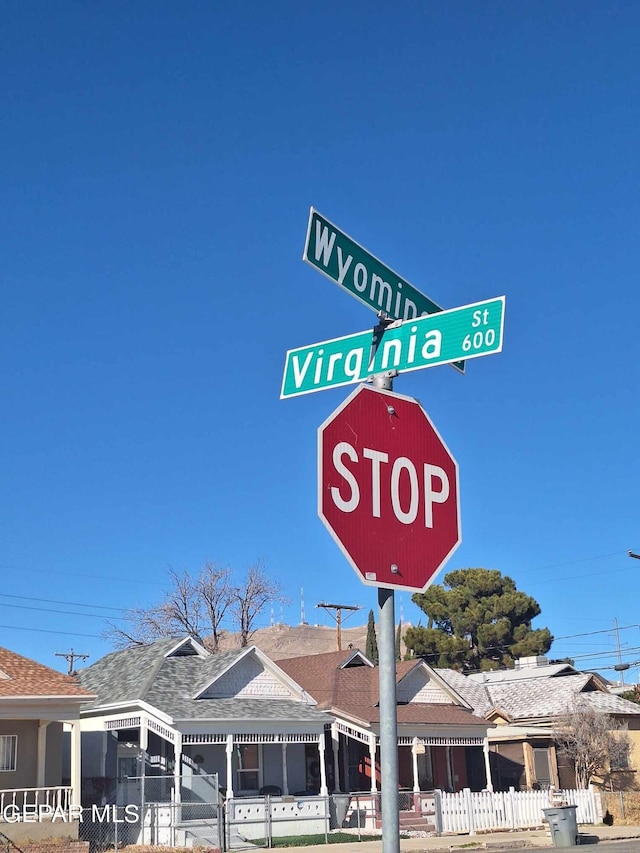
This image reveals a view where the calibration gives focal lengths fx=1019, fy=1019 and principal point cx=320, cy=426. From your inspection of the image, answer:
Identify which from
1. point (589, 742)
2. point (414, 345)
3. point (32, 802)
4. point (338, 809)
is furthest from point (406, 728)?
point (414, 345)

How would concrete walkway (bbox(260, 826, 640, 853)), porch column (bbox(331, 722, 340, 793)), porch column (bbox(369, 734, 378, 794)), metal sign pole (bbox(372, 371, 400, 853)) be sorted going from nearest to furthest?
metal sign pole (bbox(372, 371, 400, 853)) < concrete walkway (bbox(260, 826, 640, 853)) < porch column (bbox(369, 734, 378, 794)) < porch column (bbox(331, 722, 340, 793))

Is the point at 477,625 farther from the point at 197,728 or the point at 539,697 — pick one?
the point at 197,728

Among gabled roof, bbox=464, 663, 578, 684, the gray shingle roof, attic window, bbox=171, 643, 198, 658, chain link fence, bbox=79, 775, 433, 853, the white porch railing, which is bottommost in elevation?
chain link fence, bbox=79, 775, 433, 853

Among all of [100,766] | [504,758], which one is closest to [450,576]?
[504,758]

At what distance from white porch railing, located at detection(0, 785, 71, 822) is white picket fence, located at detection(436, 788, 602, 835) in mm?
11691

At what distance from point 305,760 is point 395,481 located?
33981 millimetres

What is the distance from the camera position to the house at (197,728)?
30922 millimetres

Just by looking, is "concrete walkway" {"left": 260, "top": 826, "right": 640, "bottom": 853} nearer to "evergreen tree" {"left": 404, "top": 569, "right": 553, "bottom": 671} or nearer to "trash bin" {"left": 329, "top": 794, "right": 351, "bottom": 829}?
"trash bin" {"left": 329, "top": 794, "right": 351, "bottom": 829}

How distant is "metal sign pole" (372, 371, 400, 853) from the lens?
12.2 ft

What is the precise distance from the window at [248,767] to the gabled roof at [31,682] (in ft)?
27.0

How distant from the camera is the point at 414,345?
15.6ft

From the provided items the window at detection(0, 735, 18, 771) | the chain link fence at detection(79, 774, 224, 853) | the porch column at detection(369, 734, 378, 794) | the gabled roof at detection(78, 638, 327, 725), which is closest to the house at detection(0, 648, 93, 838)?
the window at detection(0, 735, 18, 771)

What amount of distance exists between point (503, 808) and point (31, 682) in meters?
15.7

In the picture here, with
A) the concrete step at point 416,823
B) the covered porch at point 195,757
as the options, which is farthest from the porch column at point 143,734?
the concrete step at point 416,823
